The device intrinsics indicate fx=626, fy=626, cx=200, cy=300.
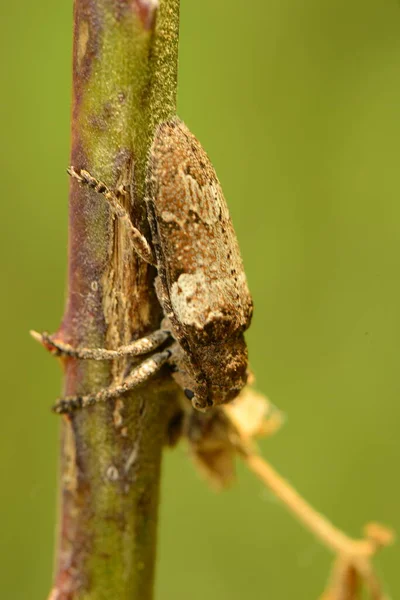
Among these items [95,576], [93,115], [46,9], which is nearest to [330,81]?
[46,9]

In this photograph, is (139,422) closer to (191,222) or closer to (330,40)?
(191,222)

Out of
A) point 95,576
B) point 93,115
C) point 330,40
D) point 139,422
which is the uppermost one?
point 330,40

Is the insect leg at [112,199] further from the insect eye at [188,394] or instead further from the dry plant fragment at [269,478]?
the dry plant fragment at [269,478]

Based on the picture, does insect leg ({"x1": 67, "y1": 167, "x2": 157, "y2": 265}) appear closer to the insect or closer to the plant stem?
the plant stem

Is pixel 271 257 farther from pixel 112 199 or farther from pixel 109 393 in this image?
pixel 112 199

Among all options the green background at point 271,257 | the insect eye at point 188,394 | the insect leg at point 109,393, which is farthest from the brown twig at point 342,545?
the green background at point 271,257

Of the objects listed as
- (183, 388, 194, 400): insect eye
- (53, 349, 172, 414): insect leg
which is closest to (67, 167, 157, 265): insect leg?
(53, 349, 172, 414): insect leg
